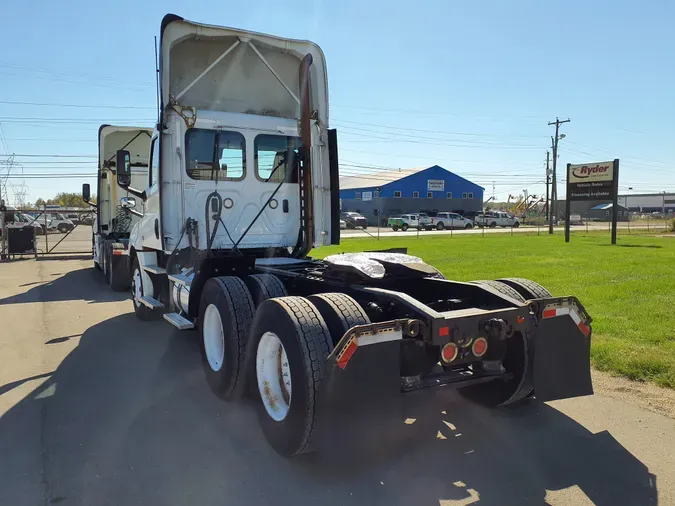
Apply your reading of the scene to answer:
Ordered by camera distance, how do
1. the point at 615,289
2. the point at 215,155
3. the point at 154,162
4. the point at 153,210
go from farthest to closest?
the point at 615,289
the point at 153,210
the point at 154,162
the point at 215,155

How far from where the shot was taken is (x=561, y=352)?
153 inches

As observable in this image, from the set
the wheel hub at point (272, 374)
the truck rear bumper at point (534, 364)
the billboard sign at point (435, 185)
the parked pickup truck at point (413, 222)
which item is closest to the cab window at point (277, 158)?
the wheel hub at point (272, 374)

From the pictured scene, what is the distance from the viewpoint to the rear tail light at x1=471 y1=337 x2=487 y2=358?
3617mm

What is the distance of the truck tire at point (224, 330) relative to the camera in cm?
463

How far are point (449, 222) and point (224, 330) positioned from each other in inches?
1883

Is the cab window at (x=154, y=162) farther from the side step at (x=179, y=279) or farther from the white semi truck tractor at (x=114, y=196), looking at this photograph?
the white semi truck tractor at (x=114, y=196)

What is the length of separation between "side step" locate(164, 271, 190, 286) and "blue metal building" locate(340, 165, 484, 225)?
187 feet

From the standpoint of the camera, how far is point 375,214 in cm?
6631

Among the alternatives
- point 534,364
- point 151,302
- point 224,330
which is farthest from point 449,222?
point 534,364

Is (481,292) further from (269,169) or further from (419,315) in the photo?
(269,169)

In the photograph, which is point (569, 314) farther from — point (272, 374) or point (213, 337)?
point (213, 337)

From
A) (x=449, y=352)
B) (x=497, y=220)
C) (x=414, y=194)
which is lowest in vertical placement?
(x=449, y=352)

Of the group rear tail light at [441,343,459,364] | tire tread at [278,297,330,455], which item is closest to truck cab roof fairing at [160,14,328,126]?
tire tread at [278,297,330,455]

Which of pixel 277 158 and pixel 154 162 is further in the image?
pixel 154 162
